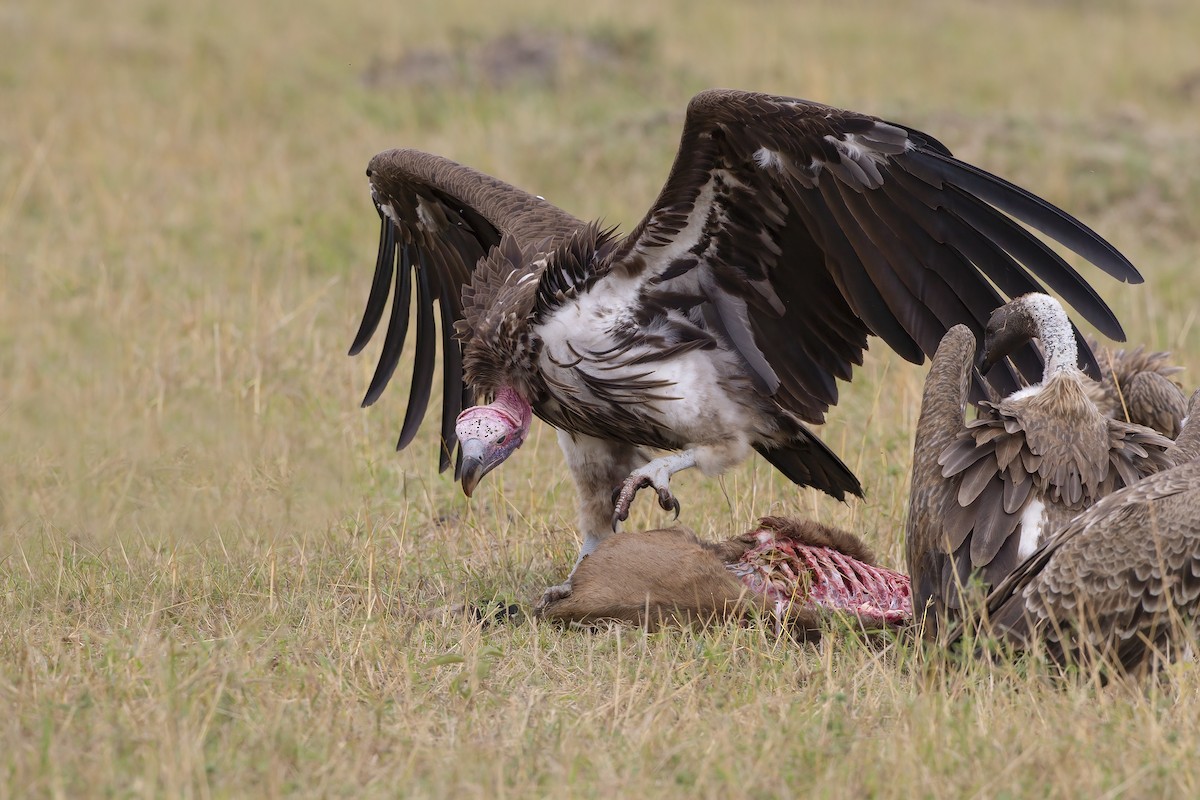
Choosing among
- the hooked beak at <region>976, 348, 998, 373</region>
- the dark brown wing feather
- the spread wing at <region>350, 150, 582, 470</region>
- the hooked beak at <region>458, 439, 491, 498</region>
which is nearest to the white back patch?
the dark brown wing feather

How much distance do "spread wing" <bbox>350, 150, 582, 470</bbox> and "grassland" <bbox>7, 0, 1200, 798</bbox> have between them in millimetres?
340

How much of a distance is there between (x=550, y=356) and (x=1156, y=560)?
203 cm

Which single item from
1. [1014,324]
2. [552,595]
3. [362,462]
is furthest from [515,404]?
[1014,324]

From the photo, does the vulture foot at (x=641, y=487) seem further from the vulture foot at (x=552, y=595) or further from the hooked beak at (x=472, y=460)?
the hooked beak at (x=472, y=460)

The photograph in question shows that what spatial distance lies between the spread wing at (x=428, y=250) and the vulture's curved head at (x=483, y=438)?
3.06 feet

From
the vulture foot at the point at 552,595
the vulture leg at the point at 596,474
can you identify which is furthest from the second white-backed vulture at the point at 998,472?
the vulture leg at the point at 596,474

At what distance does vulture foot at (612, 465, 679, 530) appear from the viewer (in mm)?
4594

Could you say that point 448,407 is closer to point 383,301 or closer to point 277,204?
point 383,301

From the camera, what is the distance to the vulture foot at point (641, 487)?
181 inches

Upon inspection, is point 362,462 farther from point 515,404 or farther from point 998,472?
point 998,472

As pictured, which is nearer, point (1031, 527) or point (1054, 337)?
point (1031, 527)

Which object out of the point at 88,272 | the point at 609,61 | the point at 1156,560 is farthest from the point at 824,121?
the point at 609,61

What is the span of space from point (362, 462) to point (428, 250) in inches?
38.8

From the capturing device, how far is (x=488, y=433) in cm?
481
